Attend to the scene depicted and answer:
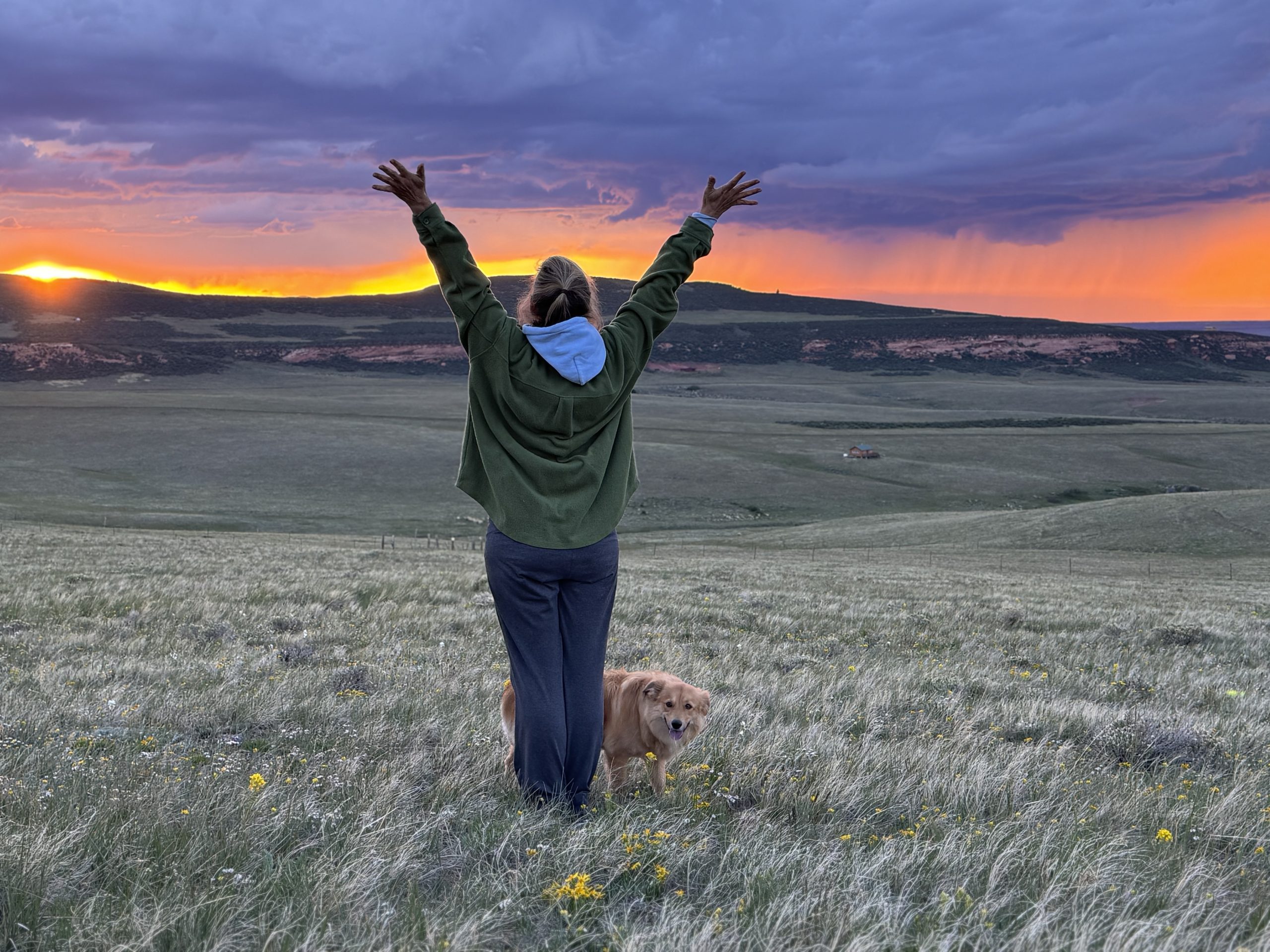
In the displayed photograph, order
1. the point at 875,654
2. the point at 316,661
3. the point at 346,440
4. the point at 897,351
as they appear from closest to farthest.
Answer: the point at 316,661 < the point at 875,654 < the point at 346,440 < the point at 897,351

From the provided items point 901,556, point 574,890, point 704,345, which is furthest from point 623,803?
point 704,345

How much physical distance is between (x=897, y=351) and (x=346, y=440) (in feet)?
460

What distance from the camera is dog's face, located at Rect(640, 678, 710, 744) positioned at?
4.42 m

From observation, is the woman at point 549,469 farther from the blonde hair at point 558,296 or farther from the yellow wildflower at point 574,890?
the yellow wildflower at point 574,890

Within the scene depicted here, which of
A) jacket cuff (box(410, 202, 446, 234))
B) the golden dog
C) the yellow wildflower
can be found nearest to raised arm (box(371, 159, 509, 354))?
jacket cuff (box(410, 202, 446, 234))

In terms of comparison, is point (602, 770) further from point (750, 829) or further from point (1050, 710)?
point (1050, 710)

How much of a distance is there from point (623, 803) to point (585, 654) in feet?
2.34

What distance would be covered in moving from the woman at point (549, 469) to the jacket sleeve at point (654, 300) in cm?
1

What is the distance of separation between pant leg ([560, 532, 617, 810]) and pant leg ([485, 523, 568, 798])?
46mm

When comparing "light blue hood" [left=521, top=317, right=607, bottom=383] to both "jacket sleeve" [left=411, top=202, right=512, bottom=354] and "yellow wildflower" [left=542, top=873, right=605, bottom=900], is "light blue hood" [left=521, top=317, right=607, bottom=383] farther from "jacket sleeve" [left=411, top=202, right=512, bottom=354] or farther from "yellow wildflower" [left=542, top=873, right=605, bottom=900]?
"yellow wildflower" [left=542, top=873, right=605, bottom=900]

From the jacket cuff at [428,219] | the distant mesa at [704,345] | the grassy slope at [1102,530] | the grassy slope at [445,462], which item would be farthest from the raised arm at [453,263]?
the distant mesa at [704,345]

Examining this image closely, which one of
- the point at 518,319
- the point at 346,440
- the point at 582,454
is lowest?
the point at 346,440

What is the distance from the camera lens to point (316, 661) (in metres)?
8.13

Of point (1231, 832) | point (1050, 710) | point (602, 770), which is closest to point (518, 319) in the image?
point (602, 770)
